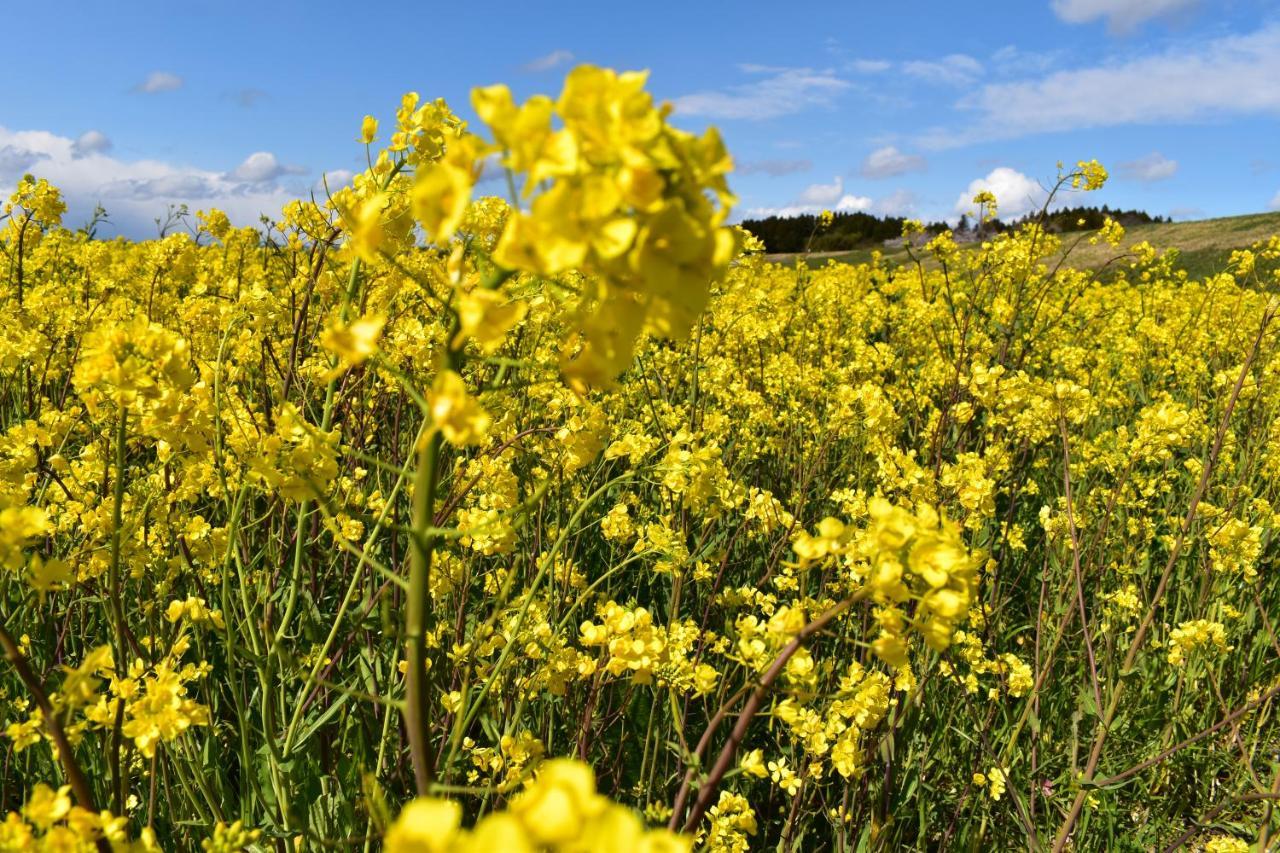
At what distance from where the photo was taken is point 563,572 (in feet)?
9.96

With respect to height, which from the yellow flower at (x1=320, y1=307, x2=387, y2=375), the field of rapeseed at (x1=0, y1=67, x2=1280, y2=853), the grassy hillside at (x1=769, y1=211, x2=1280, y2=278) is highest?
the grassy hillside at (x1=769, y1=211, x2=1280, y2=278)

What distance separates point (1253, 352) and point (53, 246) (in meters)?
9.72

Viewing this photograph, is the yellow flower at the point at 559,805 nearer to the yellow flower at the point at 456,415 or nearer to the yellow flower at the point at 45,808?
the yellow flower at the point at 456,415

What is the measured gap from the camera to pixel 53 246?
316 inches

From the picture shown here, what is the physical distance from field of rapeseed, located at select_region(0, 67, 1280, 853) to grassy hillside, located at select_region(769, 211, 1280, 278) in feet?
66.9

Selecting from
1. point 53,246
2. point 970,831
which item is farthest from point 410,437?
point 53,246

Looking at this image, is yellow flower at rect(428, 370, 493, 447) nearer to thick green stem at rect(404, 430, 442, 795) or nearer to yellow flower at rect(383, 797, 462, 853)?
thick green stem at rect(404, 430, 442, 795)

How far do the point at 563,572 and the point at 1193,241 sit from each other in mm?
36855

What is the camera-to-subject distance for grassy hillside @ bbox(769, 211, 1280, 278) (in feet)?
84.6

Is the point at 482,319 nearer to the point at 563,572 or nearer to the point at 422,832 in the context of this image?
the point at 422,832

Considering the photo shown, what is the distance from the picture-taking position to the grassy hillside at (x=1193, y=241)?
2578cm

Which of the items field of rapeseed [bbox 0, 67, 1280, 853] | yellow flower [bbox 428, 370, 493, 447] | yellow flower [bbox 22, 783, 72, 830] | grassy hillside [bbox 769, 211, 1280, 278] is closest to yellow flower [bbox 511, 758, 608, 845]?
field of rapeseed [bbox 0, 67, 1280, 853]

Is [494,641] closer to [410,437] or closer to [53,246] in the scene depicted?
[410,437]

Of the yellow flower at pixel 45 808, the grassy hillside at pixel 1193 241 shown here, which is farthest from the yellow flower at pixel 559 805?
the grassy hillside at pixel 1193 241
